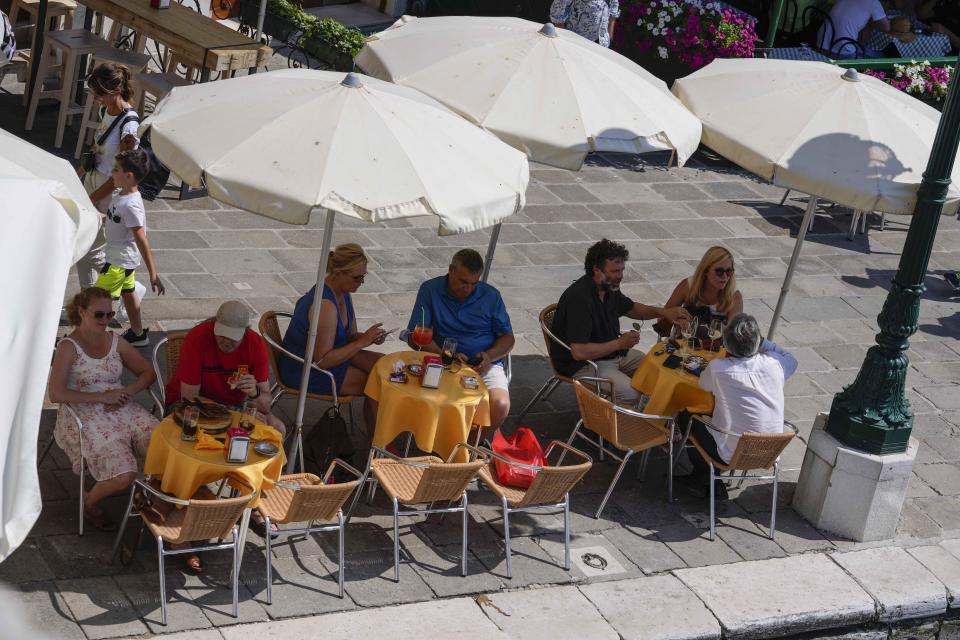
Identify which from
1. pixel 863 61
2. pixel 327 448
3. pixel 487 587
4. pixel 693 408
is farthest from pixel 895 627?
pixel 863 61

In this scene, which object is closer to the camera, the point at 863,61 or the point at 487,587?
the point at 487,587

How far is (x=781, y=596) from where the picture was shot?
7.00 m

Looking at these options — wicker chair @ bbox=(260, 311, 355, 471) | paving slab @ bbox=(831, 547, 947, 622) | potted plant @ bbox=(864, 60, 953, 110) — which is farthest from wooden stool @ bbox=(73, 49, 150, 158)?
potted plant @ bbox=(864, 60, 953, 110)

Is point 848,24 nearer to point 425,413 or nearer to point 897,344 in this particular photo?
point 897,344

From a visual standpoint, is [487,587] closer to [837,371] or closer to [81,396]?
[81,396]

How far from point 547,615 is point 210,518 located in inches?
67.5

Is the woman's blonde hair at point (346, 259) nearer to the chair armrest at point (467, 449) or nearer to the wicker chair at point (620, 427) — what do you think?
the chair armrest at point (467, 449)

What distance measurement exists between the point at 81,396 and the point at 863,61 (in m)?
10.3

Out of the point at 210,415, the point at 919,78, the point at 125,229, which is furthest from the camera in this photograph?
the point at 919,78

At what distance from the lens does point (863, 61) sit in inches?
559

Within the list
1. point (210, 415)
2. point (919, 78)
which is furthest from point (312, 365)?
point (919, 78)

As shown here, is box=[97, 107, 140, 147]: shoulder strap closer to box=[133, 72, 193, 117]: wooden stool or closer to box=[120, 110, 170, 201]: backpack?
box=[120, 110, 170, 201]: backpack

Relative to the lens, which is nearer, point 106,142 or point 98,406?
point 98,406

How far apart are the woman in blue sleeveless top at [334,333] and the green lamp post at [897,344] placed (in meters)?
2.69
